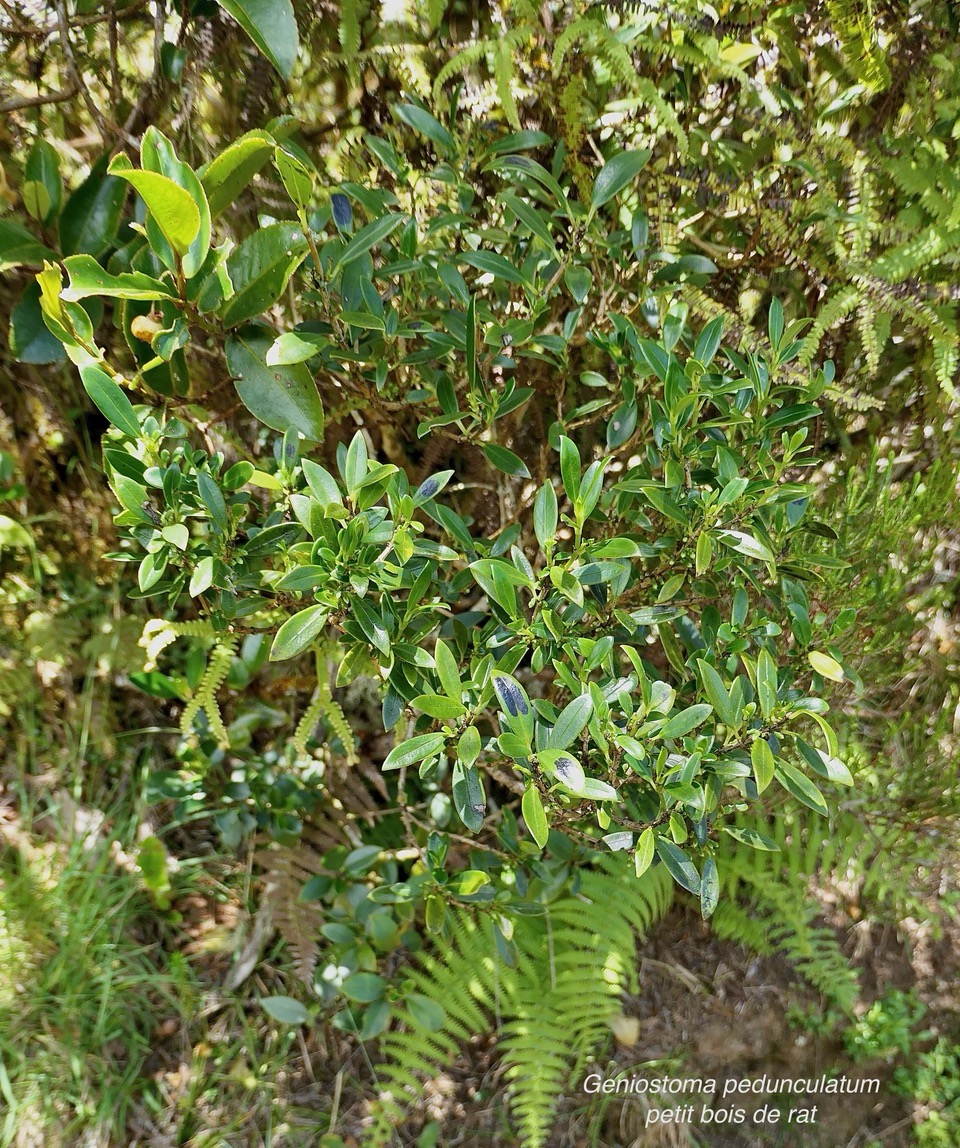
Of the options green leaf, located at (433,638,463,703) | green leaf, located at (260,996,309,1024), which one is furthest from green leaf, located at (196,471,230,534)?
green leaf, located at (260,996,309,1024)

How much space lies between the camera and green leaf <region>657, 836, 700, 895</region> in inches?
31.2

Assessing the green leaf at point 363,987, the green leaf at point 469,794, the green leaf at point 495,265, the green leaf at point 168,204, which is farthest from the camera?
the green leaf at point 363,987

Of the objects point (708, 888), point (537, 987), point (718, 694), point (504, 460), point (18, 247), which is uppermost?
point (18, 247)

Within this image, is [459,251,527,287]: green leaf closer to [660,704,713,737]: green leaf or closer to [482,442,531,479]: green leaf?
[482,442,531,479]: green leaf

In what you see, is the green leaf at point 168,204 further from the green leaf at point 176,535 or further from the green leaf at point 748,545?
the green leaf at point 748,545

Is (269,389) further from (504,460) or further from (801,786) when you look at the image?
(801,786)

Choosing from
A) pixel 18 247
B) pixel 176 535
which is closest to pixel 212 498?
pixel 176 535

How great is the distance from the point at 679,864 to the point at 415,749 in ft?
1.04

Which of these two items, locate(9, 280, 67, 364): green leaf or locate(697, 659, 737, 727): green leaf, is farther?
locate(9, 280, 67, 364): green leaf

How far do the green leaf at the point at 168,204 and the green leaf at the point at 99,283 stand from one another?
48 mm

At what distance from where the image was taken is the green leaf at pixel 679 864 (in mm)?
793

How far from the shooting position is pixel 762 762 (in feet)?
2.63

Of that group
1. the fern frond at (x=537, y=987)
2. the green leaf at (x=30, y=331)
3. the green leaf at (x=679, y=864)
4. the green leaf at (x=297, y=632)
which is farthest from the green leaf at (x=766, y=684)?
the green leaf at (x=30, y=331)

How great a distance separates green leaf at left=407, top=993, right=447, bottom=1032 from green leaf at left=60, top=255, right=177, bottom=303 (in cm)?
140
